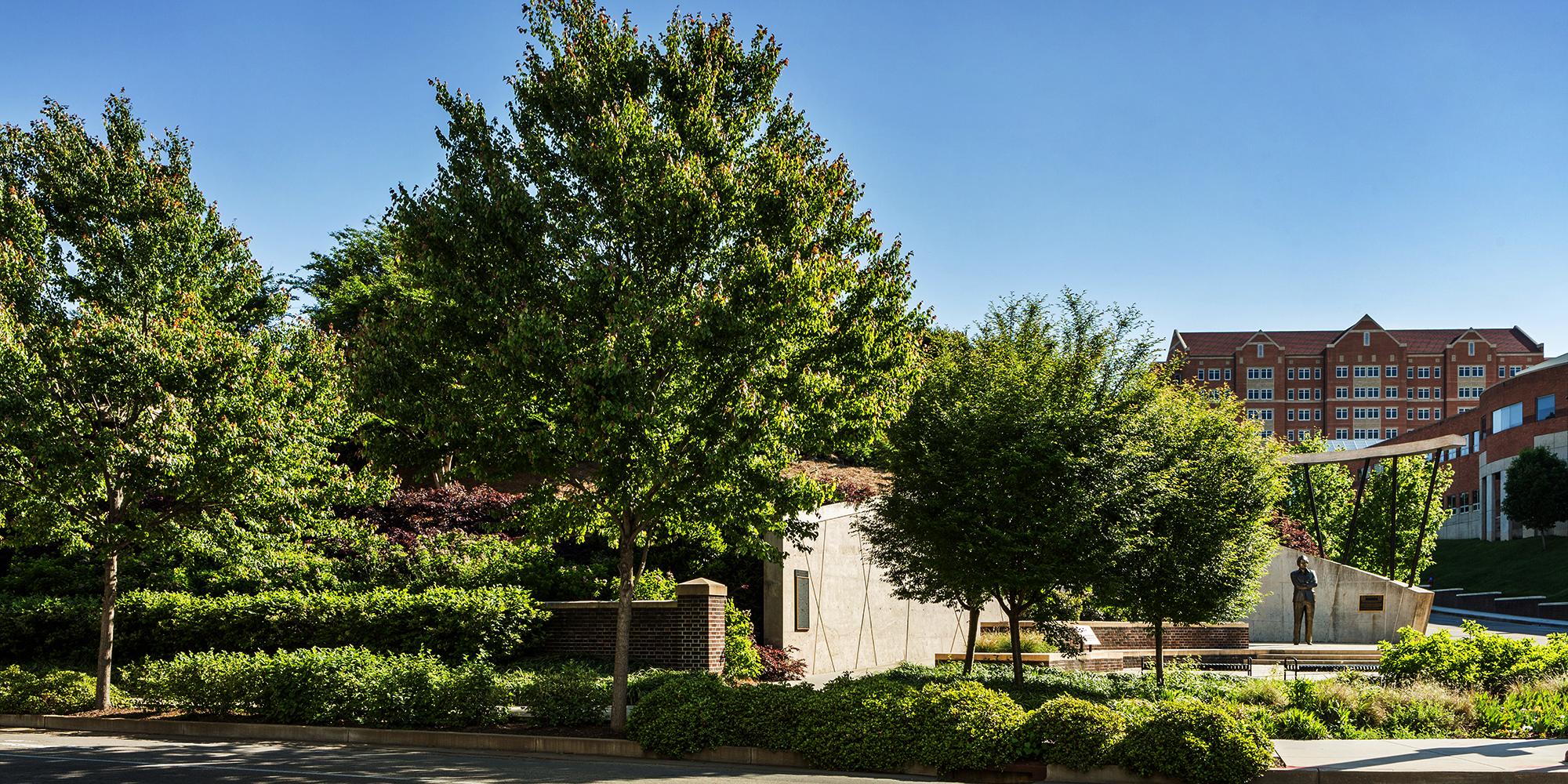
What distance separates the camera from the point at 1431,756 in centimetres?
1142

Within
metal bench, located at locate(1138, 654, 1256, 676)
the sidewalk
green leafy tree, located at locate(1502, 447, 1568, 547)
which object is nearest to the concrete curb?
the sidewalk

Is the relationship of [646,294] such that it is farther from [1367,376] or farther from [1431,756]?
[1367,376]

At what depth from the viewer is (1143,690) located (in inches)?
700

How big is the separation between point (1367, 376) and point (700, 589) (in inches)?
4947

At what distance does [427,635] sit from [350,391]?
4.48 m

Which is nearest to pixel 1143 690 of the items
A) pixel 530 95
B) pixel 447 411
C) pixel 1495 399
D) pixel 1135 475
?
pixel 1135 475

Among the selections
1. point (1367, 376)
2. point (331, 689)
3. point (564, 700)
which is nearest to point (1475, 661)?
point (564, 700)

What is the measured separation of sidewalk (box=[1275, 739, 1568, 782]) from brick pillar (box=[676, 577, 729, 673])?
9246 mm

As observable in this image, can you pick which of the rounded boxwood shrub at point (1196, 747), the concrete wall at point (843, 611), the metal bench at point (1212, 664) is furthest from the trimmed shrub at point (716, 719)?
the metal bench at point (1212, 664)

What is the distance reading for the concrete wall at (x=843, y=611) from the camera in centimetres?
2245

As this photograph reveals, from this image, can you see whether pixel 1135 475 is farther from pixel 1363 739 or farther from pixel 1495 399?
pixel 1495 399

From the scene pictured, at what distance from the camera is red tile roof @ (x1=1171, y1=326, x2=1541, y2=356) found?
5037 inches

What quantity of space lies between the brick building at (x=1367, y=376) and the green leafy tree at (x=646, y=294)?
11695 centimetres

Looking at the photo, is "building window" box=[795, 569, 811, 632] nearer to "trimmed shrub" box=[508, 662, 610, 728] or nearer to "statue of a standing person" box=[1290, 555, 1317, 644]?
"trimmed shrub" box=[508, 662, 610, 728]
